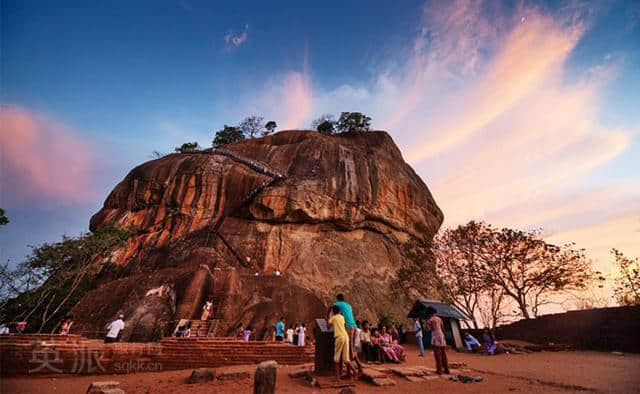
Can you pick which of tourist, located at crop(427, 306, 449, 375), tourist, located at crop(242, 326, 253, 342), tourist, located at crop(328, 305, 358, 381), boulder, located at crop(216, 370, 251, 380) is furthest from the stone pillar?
tourist, located at crop(242, 326, 253, 342)

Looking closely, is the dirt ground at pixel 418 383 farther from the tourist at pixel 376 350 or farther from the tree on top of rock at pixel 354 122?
the tree on top of rock at pixel 354 122

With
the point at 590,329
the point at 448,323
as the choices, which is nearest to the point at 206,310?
the point at 448,323

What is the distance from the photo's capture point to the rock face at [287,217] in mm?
24641

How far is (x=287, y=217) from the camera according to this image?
2650cm

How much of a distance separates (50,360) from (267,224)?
18.9 meters

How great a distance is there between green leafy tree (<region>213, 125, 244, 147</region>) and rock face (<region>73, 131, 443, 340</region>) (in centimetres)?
1010

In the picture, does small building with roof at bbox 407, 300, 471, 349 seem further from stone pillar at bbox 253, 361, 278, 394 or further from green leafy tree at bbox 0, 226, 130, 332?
green leafy tree at bbox 0, 226, 130, 332

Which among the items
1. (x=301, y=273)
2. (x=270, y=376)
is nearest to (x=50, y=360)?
(x=270, y=376)

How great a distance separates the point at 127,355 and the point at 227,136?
37496 mm

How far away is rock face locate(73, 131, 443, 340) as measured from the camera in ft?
80.8

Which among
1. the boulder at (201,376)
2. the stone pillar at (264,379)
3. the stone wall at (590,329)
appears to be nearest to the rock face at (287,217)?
the stone wall at (590,329)

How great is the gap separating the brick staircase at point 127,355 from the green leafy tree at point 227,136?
35.2 metres

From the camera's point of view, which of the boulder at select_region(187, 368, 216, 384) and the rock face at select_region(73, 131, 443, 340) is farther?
the rock face at select_region(73, 131, 443, 340)

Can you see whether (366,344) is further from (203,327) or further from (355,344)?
(203,327)
